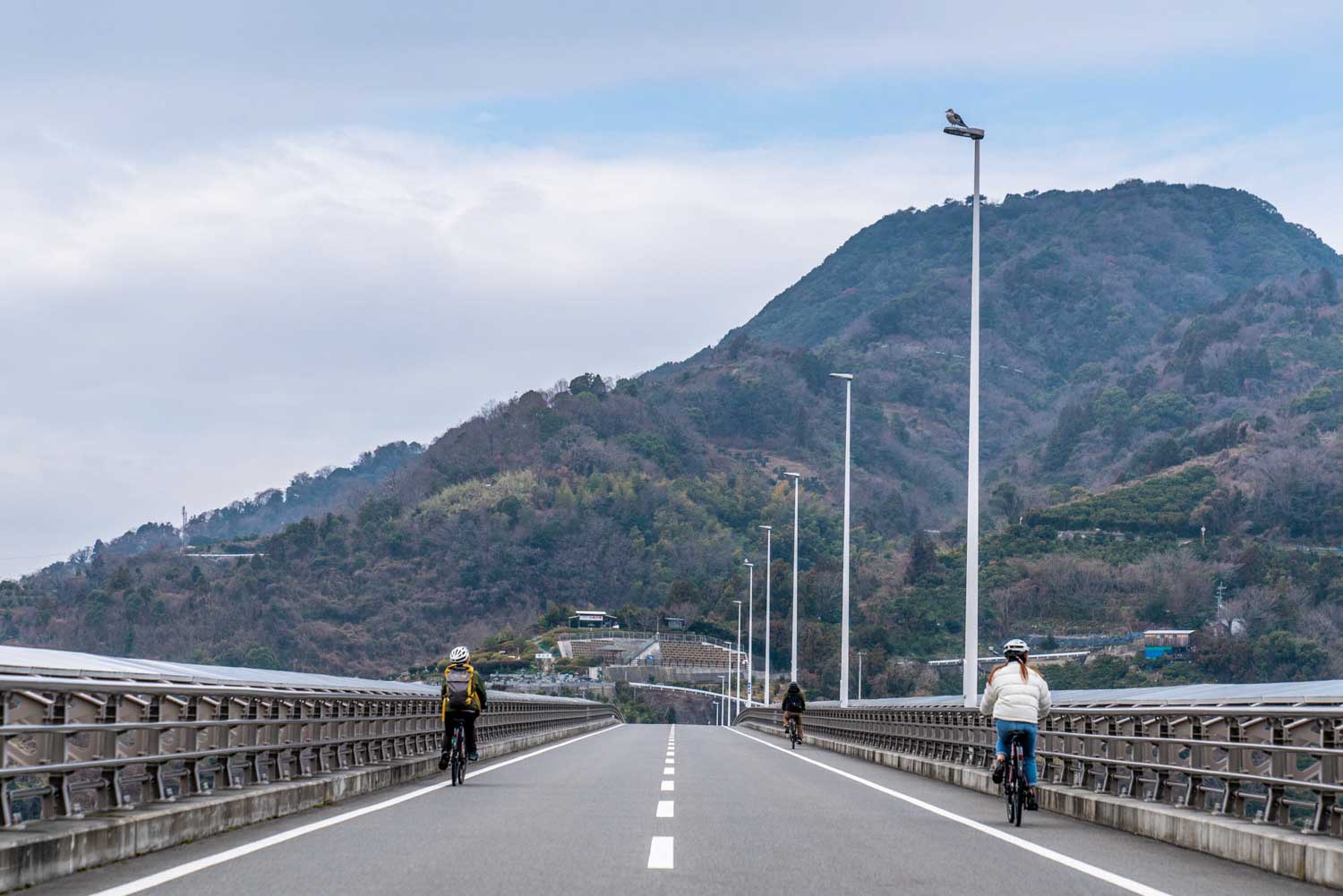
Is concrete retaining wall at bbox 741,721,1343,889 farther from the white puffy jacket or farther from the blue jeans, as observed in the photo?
the white puffy jacket

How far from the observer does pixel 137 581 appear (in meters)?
192

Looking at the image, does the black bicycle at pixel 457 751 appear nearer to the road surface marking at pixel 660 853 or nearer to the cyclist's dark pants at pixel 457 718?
the cyclist's dark pants at pixel 457 718

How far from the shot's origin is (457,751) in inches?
808

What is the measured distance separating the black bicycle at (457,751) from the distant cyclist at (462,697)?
3cm

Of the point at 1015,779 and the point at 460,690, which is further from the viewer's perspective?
the point at 460,690

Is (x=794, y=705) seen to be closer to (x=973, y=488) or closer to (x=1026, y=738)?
(x=973, y=488)

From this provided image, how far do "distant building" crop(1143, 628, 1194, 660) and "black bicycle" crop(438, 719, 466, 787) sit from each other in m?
126

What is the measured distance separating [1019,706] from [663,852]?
5.19m

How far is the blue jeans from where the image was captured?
51.2ft

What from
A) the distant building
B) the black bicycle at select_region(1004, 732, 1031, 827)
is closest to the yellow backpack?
the black bicycle at select_region(1004, 732, 1031, 827)

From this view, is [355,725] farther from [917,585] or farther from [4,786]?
[917,585]

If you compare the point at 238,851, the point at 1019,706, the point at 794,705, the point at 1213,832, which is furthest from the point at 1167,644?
the point at 238,851

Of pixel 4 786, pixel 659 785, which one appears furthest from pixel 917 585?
pixel 4 786

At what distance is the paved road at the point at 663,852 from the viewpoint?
32.8 ft
